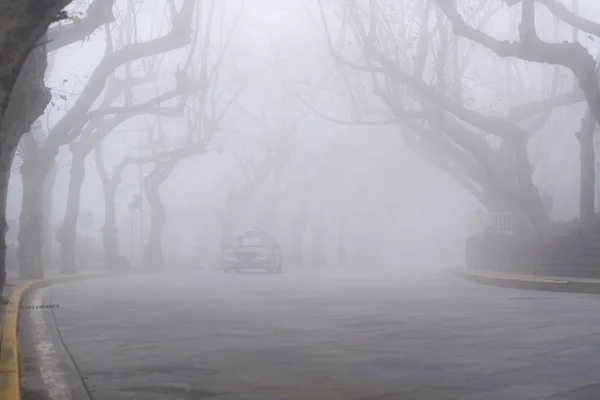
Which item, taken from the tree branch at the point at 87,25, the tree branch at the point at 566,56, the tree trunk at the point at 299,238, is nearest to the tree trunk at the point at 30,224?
the tree branch at the point at 87,25

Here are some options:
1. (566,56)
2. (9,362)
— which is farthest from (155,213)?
(9,362)

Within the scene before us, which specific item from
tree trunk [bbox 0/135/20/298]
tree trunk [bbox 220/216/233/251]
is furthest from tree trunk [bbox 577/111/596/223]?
tree trunk [bbox 220/216/233/251]

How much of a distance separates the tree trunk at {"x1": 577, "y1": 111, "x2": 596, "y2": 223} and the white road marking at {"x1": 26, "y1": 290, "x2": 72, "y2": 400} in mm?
17819

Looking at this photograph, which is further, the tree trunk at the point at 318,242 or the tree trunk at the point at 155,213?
the tree trunk at the point at 318,242

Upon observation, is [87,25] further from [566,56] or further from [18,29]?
[18,29]

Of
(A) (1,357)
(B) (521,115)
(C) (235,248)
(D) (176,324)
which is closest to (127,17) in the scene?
(C) (235,248)

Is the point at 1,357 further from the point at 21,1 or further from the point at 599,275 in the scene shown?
the point at 599,275

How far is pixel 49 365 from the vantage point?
7949 millimetres

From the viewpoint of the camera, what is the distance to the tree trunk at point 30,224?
85.7 ft

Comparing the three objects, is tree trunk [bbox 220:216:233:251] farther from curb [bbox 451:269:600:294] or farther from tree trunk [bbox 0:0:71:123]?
tree trunk [bbox 0:0:71:123]

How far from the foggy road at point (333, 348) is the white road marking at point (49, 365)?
0.08 metres

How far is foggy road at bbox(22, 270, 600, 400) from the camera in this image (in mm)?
6781

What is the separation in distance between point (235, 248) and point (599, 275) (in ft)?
58.8

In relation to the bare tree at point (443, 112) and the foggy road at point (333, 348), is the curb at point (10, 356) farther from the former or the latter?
the bare tree at point (443, 112)
